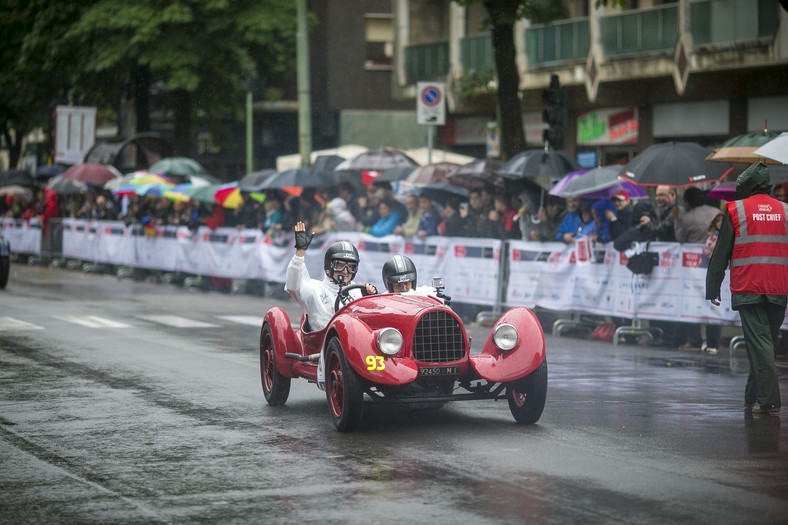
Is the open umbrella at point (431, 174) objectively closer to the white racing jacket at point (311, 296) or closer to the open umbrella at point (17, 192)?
the white racing jacket at point (311, 296)

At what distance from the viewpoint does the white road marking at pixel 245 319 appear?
18995mm

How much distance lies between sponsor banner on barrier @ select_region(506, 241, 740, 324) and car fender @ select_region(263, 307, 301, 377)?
6.62 metres

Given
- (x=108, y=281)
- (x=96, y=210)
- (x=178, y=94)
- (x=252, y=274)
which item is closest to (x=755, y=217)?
(x=252, y=274)

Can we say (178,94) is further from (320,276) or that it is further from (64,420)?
(64,420)


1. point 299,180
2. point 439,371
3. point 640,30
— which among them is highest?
point 640,30

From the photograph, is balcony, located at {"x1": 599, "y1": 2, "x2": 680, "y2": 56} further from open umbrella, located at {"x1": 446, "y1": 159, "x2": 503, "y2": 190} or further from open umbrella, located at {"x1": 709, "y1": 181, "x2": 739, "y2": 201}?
open umbrella, located at {"x1": 709, "y1": 181, "x2": 739, "y2": 201}

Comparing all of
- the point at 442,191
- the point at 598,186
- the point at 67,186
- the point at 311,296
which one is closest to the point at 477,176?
the point at 442,191

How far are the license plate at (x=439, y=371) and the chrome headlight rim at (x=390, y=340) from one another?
26 cm

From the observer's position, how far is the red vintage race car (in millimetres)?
9172

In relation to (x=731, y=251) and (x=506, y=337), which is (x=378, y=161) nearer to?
(x=731, y=251)

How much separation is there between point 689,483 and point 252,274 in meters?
18.0

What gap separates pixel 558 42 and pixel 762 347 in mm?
24317

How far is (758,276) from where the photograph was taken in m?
10.4

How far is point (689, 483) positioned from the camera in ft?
24.6
